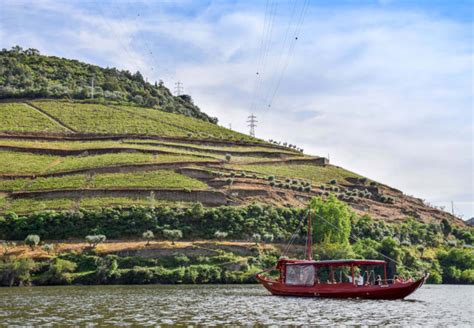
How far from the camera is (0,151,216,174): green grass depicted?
96131 mm

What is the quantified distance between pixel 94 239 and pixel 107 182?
20825mm

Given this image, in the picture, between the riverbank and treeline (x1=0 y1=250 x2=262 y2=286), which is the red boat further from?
the riverbank

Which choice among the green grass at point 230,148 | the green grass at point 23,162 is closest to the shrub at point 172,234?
the green grass at point 23,162

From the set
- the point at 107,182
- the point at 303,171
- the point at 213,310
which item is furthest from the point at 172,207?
the point at 213,310

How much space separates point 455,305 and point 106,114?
107505mm

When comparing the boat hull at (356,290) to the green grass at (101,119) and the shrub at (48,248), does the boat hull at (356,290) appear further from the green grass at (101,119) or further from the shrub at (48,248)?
the green grass at (101,119)

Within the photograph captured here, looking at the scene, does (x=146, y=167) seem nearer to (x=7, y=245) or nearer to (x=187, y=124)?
(x=7, y=245)

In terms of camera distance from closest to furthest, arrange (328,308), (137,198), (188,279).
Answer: (328,308), (188,279), (137,198)

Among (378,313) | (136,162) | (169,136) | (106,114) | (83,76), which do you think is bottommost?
(378,313)

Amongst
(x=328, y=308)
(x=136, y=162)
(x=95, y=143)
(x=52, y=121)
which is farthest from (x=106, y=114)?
(x=328, y=308)

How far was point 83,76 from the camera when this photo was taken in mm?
182500

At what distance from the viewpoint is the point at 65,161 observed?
102 meters

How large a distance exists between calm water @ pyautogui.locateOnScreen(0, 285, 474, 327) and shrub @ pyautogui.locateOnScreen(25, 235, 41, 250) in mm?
21014

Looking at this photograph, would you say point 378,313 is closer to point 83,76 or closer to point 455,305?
point 455,305
